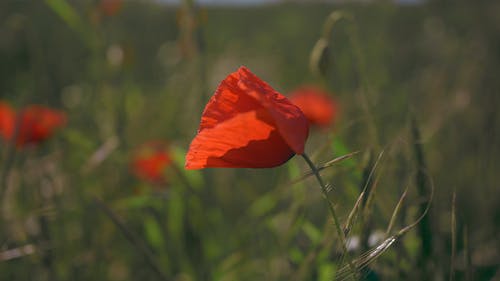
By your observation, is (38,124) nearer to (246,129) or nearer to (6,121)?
(6,121)

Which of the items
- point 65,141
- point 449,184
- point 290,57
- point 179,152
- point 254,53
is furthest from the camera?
point 290,57

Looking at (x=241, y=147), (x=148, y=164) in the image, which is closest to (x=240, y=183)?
(x=148, y=164)

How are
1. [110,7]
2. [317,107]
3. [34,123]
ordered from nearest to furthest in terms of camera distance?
1. [34,123]
2. [110,7]
3. [317,107]

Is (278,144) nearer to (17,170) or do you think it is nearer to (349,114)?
(17,170)

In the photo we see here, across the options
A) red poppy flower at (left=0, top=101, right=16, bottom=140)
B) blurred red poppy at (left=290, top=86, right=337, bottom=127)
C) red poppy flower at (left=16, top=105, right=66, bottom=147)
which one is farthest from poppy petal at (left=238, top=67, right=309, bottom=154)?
blurred red poppy at (left=290, top=86, right=337, bottom=127)

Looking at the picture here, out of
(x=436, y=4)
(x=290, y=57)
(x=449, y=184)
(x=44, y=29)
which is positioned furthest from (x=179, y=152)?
(x=44, y=29)

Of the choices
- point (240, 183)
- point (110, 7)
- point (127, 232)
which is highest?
point (110, 7)
